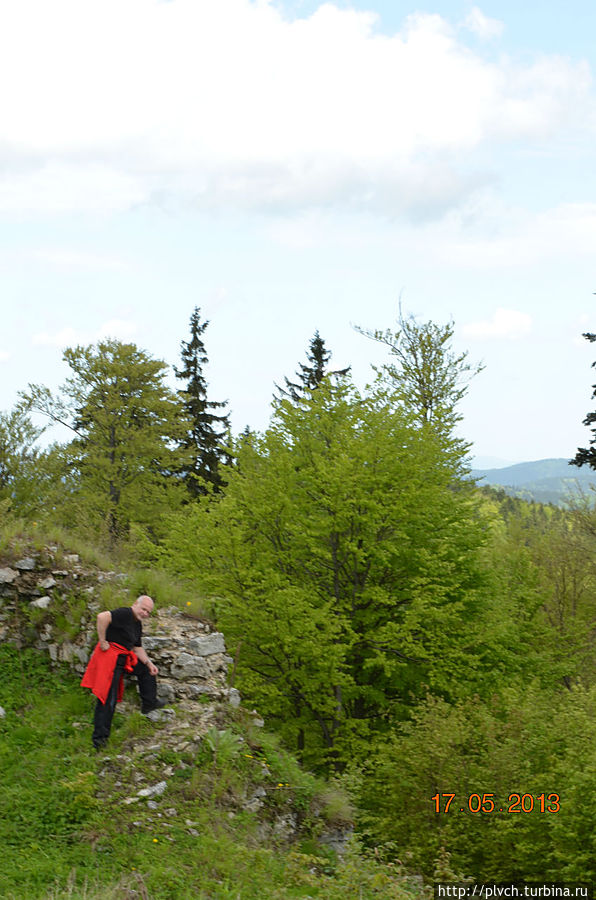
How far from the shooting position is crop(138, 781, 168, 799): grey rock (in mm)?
7493

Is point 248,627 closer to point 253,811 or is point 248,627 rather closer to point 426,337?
point 253,811

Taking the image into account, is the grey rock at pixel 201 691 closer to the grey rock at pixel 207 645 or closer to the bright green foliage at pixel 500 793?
the grey rock at pixel 207 645

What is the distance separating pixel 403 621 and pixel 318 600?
7.78 feet

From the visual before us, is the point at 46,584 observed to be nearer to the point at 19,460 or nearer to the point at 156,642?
the point at 156,642

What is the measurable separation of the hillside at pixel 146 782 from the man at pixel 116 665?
0.24 m

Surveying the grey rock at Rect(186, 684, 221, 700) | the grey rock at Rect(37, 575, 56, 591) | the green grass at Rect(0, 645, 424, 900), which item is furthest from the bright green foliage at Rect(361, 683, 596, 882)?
→ the grey rock at Rect(37, 575, 56, 591)

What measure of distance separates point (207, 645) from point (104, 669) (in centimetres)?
184

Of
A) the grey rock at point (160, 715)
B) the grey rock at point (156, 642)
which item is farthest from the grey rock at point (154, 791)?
the grey rock at point (156, 642)

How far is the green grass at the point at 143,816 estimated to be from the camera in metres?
6.41

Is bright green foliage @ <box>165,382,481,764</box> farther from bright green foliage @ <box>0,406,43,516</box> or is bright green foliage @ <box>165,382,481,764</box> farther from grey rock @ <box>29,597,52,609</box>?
bright green foliage @ <box>0,406,43,516</box>

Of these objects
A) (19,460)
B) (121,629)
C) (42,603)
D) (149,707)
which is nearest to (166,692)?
(149,707)

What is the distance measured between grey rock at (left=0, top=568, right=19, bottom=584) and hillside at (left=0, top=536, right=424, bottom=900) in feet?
0.07

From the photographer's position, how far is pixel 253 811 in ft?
26.7

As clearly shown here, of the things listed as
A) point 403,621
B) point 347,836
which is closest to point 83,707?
point 347,836
